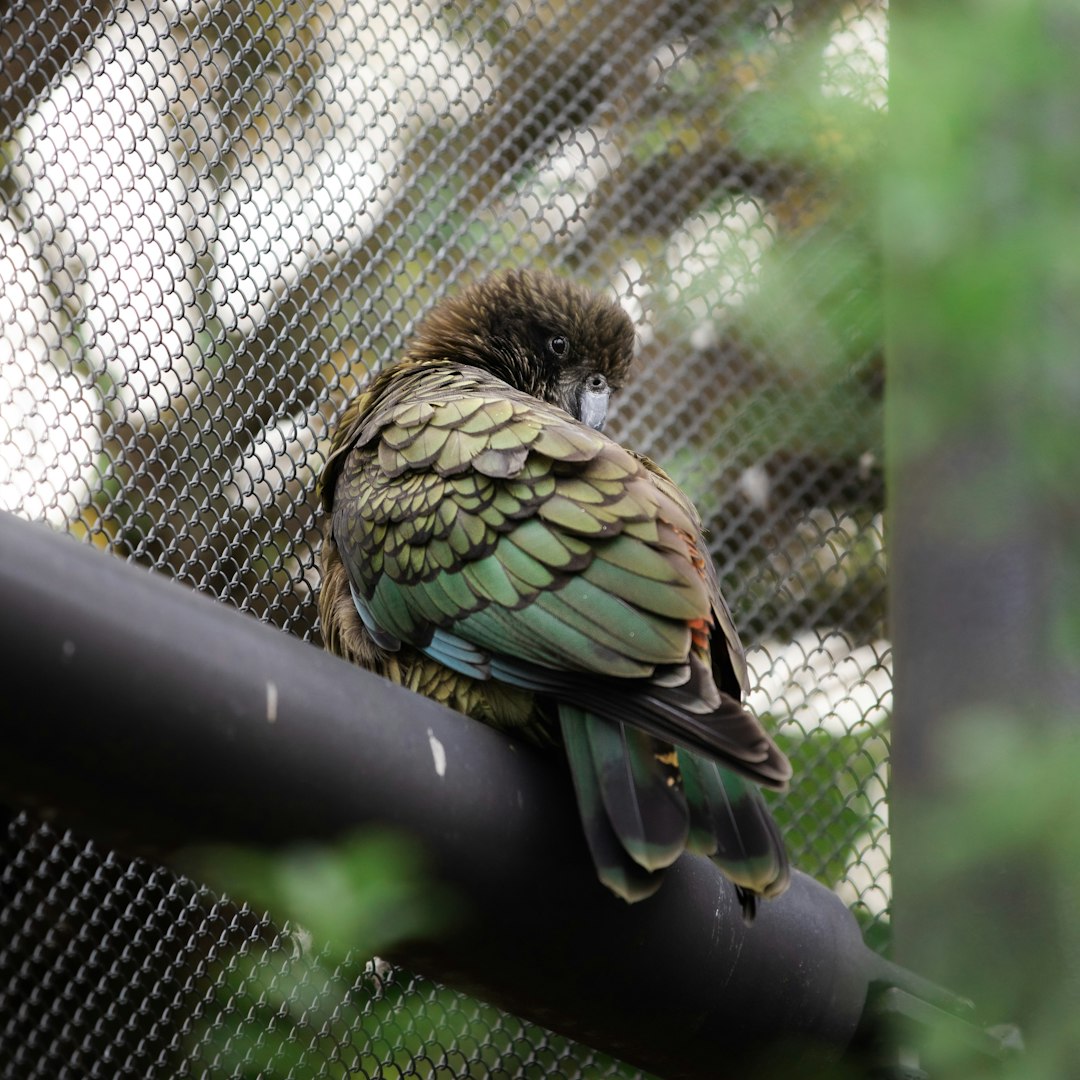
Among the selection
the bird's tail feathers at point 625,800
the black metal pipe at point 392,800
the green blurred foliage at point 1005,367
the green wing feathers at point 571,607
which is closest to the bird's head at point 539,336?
the green wing feathers at point 571,607

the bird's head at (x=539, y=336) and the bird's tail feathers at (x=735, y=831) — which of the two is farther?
the bird's head at (x=539, y=336)

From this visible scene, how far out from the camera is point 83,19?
2.45 metres

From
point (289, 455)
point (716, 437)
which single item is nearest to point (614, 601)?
point (289, 455)

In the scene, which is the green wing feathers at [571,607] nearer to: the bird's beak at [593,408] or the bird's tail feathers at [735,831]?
the bird's tail feathers at [735,831]

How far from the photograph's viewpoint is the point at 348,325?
104 inches

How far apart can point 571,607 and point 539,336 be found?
123cm

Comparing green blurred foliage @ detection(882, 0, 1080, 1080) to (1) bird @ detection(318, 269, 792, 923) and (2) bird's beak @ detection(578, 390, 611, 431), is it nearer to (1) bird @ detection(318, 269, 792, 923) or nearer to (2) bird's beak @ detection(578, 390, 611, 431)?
(1) bird @ detection(318, 269, 792, 923)

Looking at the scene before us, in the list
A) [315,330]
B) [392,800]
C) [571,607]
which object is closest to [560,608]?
[571,607]

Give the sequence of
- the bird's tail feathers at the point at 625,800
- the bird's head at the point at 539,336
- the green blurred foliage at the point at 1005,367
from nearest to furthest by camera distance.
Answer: the green blurred foliage at the point at 1005,367 → the bird's tail feathers at the point at 625,800 → the bird's head at the point at 539,336

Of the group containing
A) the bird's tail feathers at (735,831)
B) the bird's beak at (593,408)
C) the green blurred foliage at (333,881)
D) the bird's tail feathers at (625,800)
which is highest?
the bird's beak at (593,408)

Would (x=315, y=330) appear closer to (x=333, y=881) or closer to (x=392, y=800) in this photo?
(x=392, y=800)

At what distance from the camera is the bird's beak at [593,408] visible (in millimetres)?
2744

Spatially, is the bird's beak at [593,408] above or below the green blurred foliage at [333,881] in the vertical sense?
above

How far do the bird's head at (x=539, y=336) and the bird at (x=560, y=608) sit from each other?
279mm
